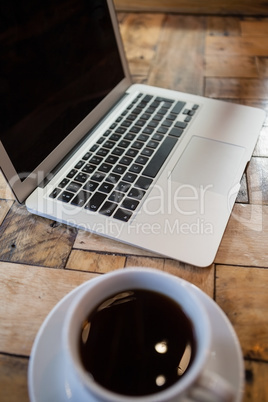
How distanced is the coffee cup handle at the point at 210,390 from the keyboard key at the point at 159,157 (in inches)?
12.0

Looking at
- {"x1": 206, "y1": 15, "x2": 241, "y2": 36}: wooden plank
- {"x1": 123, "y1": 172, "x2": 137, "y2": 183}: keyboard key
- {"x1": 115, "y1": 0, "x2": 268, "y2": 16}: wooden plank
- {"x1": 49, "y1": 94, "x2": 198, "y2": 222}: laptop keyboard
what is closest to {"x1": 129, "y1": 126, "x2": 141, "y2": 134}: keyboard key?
{"x1": 49, "y1": 94, "x2": 198, "y2": 222}: laptop keyboard

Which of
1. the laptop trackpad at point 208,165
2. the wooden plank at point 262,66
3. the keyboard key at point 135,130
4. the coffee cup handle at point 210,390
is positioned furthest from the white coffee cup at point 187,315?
the wooden plank at point 262,66

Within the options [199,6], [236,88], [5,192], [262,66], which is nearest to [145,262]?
[5,192]

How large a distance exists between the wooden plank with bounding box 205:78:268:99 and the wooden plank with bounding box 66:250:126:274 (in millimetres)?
422

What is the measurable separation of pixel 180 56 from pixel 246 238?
1.76 feet

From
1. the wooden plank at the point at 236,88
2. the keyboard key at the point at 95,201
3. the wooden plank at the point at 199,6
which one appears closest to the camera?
the keyboard key at the point at 95,201

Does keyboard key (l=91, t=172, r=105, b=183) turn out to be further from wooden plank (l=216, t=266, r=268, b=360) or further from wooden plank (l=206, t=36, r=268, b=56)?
wooden plank (l=206, t=36, r=268, b=56)

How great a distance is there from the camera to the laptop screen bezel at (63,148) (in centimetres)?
45

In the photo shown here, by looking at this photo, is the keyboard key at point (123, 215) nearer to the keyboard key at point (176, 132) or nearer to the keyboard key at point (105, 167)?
the keyboard key at point (105, 167)

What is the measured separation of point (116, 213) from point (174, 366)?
20 centimetres

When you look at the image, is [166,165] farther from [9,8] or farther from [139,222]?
[9,8]

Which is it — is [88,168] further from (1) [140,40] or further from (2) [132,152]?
(1) [140,40]

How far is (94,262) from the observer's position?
44cm

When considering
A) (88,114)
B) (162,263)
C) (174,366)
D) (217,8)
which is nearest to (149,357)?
(174,366)
